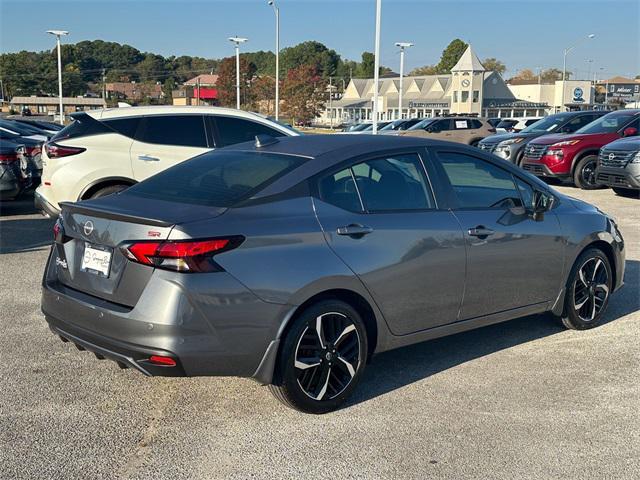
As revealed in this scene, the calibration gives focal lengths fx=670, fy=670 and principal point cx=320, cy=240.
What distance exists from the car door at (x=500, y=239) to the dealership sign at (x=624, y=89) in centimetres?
12561

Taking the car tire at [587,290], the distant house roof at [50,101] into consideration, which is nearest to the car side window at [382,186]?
the car tire at [587,290]

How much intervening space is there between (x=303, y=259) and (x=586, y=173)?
13622 mm

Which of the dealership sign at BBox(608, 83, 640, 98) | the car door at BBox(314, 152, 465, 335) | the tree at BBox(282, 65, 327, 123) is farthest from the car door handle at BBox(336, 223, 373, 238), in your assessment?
the dealership sign at BBox(608, 83, 640, 98)

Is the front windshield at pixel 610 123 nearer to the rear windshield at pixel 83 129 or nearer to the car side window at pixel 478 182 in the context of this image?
the rear windshield at pixel 83 129

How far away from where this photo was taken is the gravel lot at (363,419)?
3373mm

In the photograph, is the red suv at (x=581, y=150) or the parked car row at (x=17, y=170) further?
the red suv at (x=581, y=150)

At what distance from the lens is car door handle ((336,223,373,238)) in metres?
3.93

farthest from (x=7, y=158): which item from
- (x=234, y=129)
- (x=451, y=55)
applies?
(x=451, y=55)

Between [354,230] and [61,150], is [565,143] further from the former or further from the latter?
[354,230]

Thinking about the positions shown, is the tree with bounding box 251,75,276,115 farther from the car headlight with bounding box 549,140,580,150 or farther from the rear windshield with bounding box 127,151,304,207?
the rear windshield with bounding box 127,151,304,207

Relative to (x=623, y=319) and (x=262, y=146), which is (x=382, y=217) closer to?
(x=262, y=146)

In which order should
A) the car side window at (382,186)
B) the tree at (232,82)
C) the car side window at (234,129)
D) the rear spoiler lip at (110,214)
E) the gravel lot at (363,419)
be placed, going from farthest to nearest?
the tree at (232,82)
the car side window at (234,129)
the car side window at (382,186)
the rear spoiler lip at (110,214)
the gravel lot at (363,419)

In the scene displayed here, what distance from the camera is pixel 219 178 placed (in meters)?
4.26

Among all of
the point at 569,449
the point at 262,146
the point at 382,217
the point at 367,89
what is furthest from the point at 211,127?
the point at 367,89
